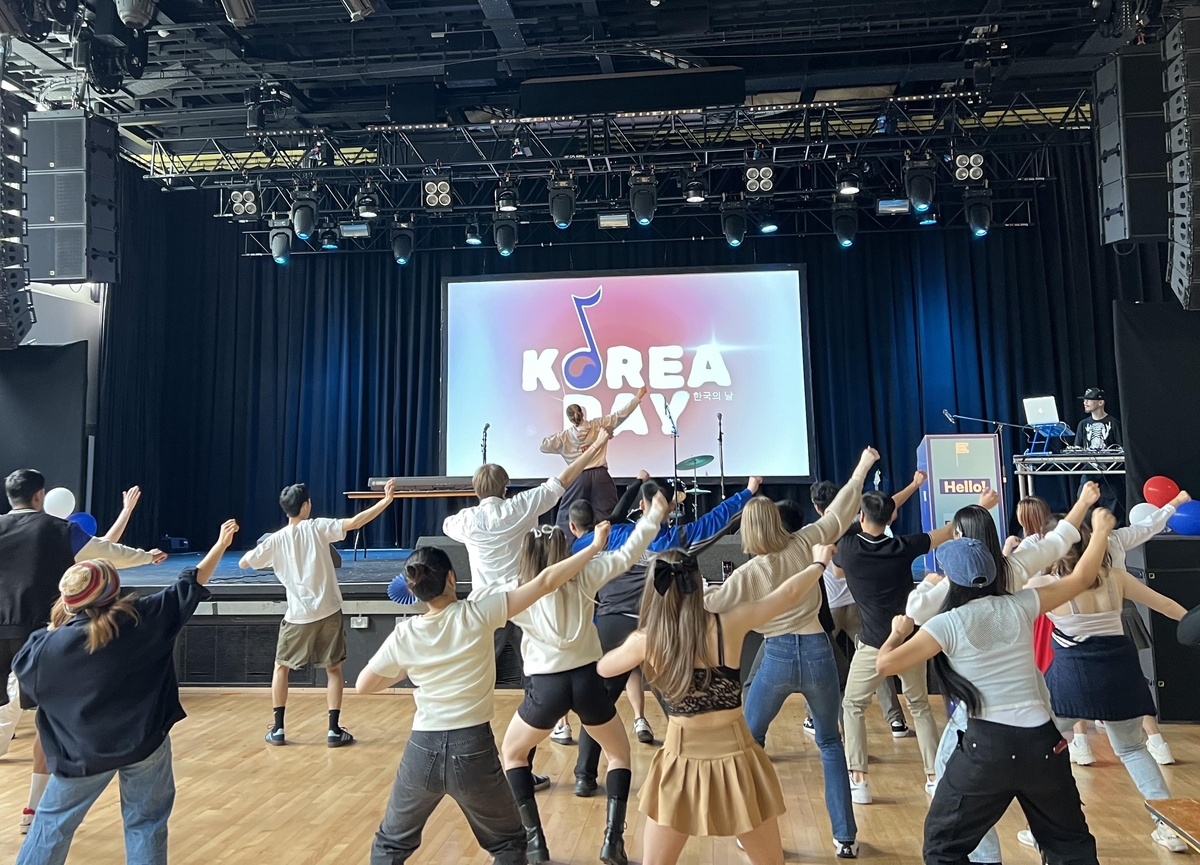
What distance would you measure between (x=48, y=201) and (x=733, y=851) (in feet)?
24.3

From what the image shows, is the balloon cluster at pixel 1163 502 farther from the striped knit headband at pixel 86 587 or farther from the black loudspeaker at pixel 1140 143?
the striped knit headband at pixel 86 587

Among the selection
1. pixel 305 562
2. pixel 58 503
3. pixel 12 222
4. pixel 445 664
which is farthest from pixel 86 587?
pixel 12 222

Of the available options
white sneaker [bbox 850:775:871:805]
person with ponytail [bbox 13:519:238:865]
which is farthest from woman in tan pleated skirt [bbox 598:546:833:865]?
white sneaker [bbox 850:775:871:805]

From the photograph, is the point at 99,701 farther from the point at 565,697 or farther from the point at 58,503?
the point at 58,503

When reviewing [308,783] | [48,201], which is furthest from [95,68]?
[308,783]

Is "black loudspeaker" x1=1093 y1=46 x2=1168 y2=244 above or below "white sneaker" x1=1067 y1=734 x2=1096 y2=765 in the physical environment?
above

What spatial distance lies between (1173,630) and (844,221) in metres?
5.99

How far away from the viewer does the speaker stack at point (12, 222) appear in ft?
21.2

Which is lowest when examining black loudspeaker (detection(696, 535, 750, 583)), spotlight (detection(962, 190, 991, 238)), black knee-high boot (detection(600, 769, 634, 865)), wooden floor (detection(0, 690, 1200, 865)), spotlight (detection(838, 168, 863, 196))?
wooden floor (detection(0, 690, 1200, 865))

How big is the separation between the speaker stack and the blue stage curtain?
4.28m

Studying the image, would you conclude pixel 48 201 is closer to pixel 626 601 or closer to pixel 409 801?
pixel 626 601

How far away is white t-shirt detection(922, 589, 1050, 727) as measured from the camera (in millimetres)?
2344

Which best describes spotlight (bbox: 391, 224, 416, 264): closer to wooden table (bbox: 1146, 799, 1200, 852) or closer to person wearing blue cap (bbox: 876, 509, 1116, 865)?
person wearing blue cap (bbox: 876, 509, 1116, 865)

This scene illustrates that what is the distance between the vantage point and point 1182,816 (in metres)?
2.41
